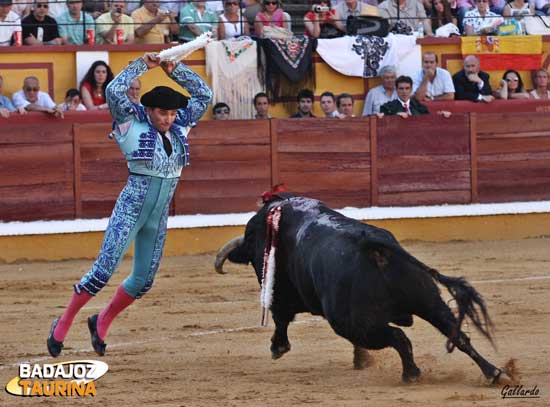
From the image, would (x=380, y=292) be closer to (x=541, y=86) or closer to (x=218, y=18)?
(x=218, y=18)

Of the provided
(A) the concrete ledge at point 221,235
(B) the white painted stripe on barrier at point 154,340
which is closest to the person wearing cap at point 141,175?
(B) the white painted stripe on barrier at point 154,340

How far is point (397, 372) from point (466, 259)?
4.38 m

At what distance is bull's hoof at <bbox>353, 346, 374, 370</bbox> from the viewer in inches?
216

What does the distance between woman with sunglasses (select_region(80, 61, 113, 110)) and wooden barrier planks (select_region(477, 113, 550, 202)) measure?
3289 mm

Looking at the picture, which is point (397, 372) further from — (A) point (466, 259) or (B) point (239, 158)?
(B) point (239, 158)

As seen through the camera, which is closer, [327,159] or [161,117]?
[161,117]

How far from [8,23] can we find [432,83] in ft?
12.2

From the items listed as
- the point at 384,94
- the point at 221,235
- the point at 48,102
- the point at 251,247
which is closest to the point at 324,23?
the point at 384,94

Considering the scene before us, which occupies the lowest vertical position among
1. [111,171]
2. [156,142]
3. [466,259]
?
[466,259]

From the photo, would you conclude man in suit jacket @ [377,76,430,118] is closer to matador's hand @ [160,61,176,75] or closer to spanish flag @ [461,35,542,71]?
spanish flag @ [461,35,542,71]

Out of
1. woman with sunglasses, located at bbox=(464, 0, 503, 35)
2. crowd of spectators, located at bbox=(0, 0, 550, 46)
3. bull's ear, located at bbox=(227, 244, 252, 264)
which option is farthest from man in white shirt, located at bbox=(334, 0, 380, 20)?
bull's ear, located at bbox=(227, 244, 252, 264)

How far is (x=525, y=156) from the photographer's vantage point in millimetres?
11438

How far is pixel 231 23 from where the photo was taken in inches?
439

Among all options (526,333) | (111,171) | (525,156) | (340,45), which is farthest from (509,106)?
(526,333)
